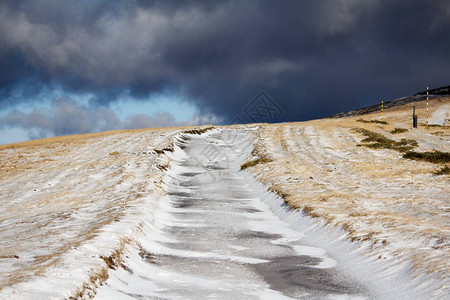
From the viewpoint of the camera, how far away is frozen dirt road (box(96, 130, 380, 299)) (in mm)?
7203

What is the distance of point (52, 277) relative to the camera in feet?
21.1

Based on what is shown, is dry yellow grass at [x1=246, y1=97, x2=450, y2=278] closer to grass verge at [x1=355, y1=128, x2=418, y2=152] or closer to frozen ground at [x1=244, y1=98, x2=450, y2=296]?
frozen ground at [x1=244, y1=98, x2=450, y2=296]

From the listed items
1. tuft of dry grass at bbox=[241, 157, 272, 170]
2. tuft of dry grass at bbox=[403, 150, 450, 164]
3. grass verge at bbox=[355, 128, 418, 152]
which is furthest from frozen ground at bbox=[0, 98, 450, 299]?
grass verge at bbox=[355, 128, 418, 152]

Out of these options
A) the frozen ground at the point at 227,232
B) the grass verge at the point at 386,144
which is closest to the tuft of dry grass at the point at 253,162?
the frozen ground at the point at 227,232

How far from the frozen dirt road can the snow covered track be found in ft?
0.06

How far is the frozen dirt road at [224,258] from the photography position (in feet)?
23.6

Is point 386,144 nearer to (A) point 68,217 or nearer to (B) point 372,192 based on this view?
(B) point 372,192

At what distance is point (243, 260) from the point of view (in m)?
9.20

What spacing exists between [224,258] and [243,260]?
18.0 inches

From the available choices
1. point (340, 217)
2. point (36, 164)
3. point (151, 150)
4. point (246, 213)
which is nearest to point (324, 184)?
point (246, 213)

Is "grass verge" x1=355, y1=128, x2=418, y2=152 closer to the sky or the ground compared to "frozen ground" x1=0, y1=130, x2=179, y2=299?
closer to the sky

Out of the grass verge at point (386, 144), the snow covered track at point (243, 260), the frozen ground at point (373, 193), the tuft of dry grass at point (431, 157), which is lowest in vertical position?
the snow covered track at point (243, 260)

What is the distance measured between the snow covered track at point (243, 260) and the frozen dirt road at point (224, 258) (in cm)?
2

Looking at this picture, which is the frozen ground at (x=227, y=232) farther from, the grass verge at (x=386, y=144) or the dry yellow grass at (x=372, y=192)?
the grass verge at (x=386, y=144)
